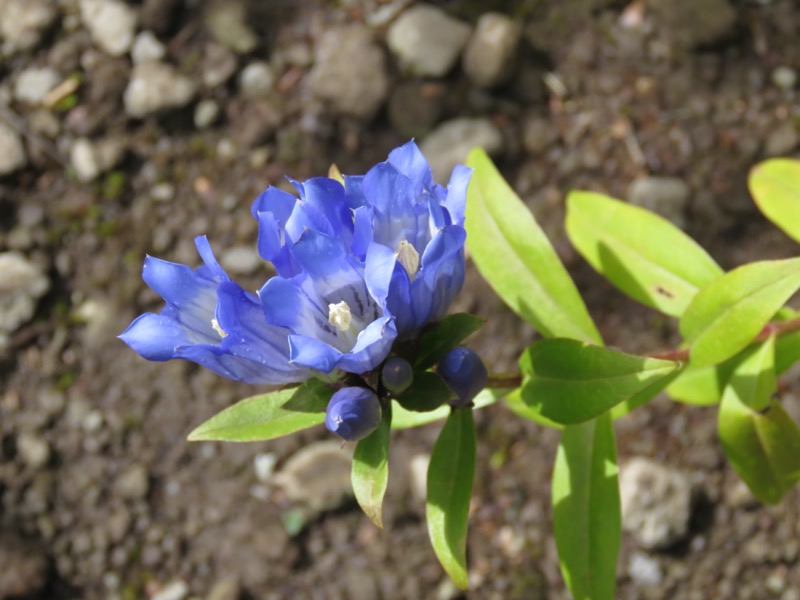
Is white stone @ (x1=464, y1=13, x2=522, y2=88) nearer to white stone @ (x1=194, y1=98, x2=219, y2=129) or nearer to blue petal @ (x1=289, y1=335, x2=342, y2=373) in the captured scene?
white stone @ (x1=194, y1=98, x2=219, y2=129)

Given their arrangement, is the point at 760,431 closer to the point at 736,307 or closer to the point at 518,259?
the point at 736,307

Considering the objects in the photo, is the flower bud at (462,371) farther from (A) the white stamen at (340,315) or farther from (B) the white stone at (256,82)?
(B) the white stone at (256,82)

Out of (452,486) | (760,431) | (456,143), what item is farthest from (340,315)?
(456,143)

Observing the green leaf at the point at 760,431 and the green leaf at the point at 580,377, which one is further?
the green leaf at the point at 760,431

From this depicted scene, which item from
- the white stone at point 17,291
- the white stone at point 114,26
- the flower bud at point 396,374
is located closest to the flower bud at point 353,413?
the flower bud at point 396,374

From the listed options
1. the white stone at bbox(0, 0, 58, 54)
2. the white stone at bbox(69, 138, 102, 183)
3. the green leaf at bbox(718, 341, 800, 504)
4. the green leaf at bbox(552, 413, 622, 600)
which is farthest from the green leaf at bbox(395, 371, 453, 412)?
the white stone at bbox(0, 0, 58, 54)

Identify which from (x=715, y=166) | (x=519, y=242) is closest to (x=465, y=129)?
(x=715, y=166)
